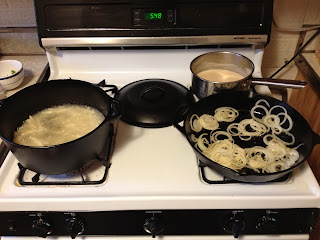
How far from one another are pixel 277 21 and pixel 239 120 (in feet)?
1.79

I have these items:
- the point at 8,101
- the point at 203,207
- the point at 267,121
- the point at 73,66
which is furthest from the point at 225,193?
the point at 73,66

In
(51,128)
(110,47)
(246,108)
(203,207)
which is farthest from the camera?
(110,47)

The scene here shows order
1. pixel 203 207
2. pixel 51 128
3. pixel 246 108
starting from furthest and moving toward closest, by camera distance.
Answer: pixel 246 108 < pixel 51 128 < pixel 203 207

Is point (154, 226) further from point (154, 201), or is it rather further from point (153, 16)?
point (153, 16)

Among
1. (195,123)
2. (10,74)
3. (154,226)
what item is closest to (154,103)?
(195,123)

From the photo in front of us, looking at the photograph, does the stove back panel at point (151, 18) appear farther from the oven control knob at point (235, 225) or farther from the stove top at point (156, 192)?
the oven control knob at point (235, 225)

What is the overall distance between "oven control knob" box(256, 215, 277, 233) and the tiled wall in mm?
798

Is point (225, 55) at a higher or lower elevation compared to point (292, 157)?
higher

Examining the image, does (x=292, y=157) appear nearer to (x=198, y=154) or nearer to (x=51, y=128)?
(x=198, y=154)

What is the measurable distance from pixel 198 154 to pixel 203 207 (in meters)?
0.12

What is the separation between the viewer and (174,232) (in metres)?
0.78

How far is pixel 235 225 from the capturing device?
0.73 meters

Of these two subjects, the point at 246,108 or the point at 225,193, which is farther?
the point at 246,108

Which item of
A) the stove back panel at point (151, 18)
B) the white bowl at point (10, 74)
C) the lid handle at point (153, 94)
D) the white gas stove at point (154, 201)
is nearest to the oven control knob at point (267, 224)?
the white gas stove at point (154, 201)
